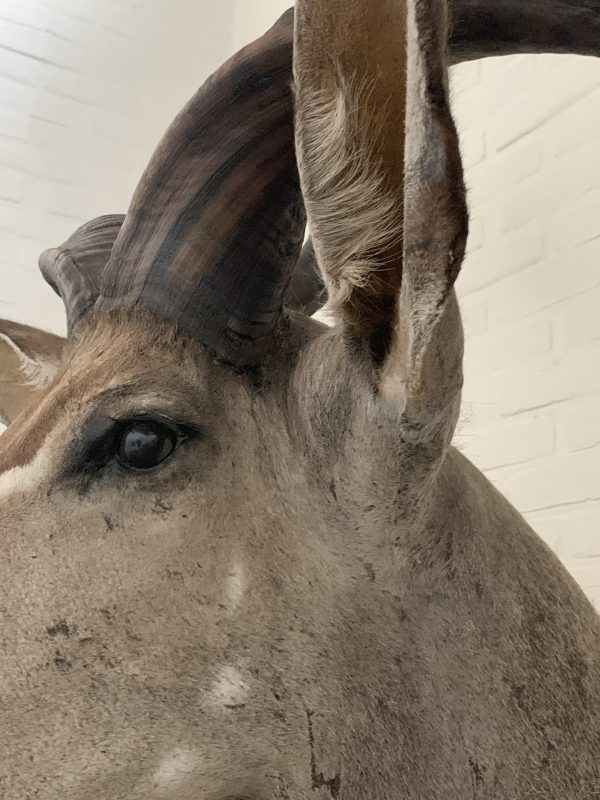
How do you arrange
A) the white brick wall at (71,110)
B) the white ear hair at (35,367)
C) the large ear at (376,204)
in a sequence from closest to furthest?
1. the large ear at (376,204)
2. the white ear hair at (35,367)
3. the white brick wall at (71,110)

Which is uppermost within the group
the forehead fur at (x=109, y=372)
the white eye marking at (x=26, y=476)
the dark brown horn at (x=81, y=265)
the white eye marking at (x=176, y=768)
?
the dark brown horn at (x=81, y=265)


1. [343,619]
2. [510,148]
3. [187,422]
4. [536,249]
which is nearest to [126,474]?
[187,422]

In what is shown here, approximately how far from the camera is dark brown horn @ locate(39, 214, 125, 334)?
0.91 metres

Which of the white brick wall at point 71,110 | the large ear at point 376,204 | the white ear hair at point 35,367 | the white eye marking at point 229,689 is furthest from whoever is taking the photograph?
the white brick wall at point 71,110

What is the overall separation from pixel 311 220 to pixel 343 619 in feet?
1.08

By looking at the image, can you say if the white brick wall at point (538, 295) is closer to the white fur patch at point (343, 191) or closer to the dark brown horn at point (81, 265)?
the dark brown horn at point (81, 265)

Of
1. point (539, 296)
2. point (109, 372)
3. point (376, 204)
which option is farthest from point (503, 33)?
point (539, 296)

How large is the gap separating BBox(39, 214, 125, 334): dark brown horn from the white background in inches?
16.6

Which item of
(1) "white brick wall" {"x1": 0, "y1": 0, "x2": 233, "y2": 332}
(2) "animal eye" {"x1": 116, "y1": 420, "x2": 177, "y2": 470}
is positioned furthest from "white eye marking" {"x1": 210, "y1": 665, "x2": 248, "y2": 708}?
(1) "white brick wall" {"x1": 0, "y1": 0, "x2": 233, "y2": 332}

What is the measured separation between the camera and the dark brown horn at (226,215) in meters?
0.78

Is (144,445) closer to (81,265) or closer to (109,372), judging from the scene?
(109,372)

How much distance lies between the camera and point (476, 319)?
182 cm

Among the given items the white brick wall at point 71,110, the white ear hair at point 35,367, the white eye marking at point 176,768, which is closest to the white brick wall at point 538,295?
the white ear hair at point 35,367

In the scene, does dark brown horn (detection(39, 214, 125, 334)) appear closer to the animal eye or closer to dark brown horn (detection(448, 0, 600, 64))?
the animal eye
